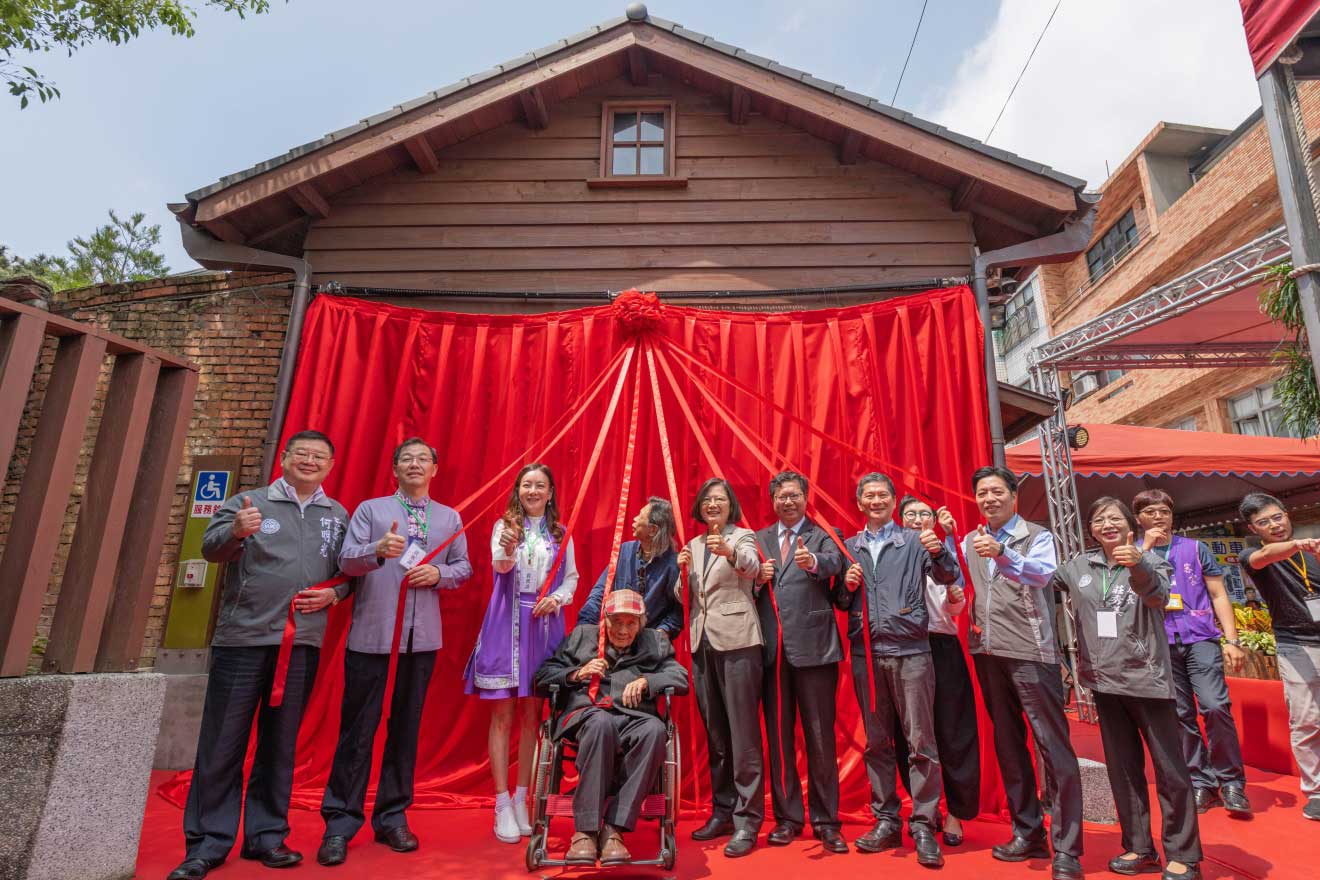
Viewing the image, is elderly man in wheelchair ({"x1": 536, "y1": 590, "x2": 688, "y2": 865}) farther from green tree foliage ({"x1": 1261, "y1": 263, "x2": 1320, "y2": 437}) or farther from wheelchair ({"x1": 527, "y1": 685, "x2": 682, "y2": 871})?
green tree foliage ({"x1": 1261, "y1": 263, "x2": 1320, "y2": 437})

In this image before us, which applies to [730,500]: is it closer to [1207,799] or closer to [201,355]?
[1207,799]

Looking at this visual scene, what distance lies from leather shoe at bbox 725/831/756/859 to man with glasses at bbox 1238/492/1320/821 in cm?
316

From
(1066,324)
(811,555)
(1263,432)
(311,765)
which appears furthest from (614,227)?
(1066,324)

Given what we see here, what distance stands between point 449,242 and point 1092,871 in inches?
214

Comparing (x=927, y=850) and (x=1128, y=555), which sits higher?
(x=1128, y=555)

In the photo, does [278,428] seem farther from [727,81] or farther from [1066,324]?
[1066,324]

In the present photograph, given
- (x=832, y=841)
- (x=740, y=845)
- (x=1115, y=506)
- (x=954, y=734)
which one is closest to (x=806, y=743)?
(x=832, y=841)

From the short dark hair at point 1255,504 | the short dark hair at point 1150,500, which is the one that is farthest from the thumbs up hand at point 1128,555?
the short dark hair at point 1255,504

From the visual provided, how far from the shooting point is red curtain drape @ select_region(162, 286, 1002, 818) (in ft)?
14.9

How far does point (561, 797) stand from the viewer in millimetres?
3098

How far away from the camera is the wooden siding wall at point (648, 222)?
526 cm

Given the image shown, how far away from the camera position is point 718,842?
3.37m

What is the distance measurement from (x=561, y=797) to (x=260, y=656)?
1.50 meters

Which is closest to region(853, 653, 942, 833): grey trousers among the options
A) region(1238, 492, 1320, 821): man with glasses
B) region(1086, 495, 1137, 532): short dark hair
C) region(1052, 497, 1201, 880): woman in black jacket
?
region(1052, 497, 1201, 880): woman in black jacket
